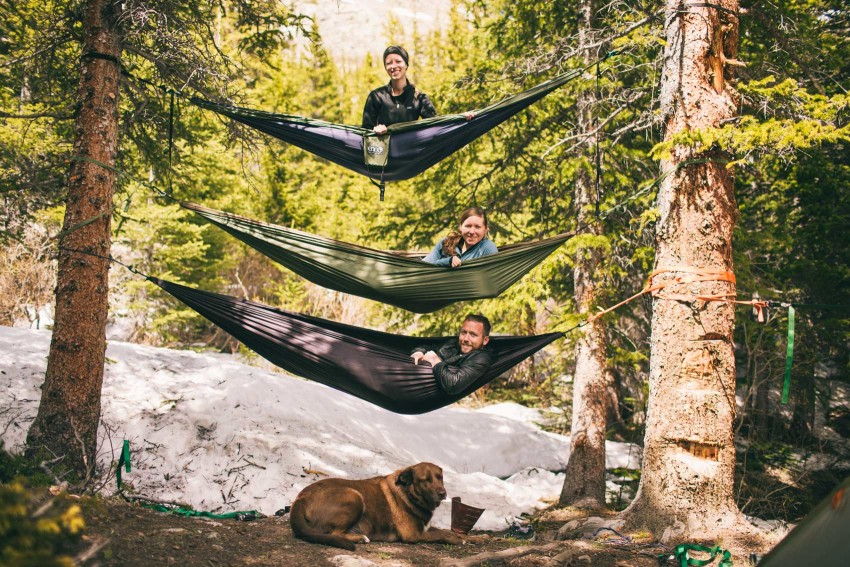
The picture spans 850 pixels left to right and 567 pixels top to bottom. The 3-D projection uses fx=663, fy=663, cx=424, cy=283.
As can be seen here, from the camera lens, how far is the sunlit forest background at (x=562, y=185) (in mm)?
4312

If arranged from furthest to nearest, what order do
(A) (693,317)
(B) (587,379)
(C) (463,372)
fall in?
1. (B) (587,379)
2. (C) (463,372)
3. (A) (693,317)

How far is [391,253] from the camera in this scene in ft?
12.0

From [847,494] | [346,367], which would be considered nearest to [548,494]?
[346,367]

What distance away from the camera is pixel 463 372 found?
3.50 meters

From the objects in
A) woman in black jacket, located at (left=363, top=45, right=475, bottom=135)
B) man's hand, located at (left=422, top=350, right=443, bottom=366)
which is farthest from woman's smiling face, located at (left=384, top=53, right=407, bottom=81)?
man's hand, located at (left=422, top=350, right=443, bottom=366)

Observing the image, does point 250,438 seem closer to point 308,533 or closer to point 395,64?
point 308,533

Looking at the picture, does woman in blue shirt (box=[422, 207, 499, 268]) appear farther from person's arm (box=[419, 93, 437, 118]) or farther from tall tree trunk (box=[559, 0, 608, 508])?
tall tree trunk (box=[559, 0, 608, 508])

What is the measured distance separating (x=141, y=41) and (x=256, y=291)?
28.0ft

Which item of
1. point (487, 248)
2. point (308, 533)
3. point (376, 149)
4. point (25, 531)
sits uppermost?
point (376, 149)

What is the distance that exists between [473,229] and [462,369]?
835 mm

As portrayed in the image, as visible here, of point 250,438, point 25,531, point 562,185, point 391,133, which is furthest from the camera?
point 562,185

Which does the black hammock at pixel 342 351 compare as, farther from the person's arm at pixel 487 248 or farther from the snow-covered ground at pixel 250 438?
the snow-covered ground at pixel 250 438

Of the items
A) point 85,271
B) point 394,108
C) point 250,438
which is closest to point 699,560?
point 394,108

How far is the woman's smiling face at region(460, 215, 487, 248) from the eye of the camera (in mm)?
3824
